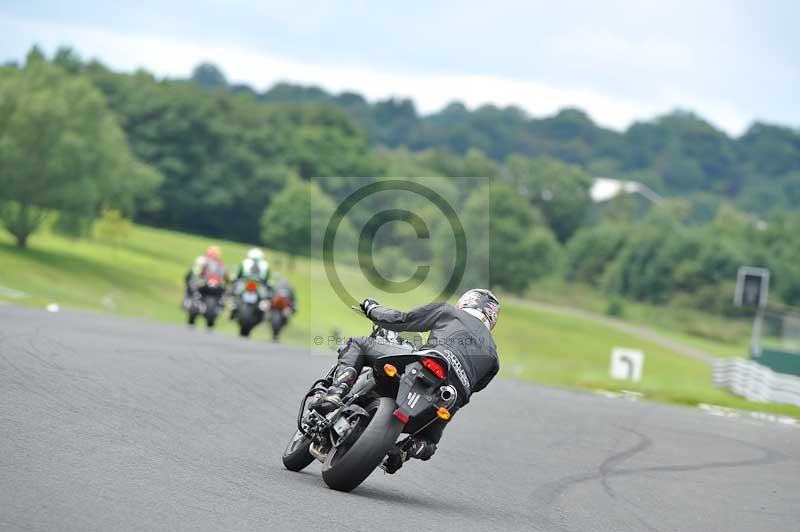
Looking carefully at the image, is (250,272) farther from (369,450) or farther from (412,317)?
(369,450)

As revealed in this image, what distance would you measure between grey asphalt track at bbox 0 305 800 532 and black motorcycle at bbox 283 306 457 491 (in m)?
0.22

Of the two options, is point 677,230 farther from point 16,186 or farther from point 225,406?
point 225,406

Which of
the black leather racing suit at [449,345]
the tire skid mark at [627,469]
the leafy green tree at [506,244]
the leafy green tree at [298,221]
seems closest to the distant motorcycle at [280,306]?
the tire skid mark at [627,469]

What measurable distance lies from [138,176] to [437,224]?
1943cm

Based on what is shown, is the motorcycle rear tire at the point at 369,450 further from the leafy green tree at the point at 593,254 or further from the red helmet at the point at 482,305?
the leafy green tree at the point at 593,254

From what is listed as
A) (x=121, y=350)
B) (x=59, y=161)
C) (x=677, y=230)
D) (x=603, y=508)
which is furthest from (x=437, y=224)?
(x=603, y=508)

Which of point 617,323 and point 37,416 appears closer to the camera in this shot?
point 37,416

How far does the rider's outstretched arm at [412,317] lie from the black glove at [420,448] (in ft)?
2.38

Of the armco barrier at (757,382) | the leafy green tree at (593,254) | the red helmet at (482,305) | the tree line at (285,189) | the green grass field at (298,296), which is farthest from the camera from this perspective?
the leafy green tree at (593,254)

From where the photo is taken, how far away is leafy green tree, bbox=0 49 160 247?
2507 inches

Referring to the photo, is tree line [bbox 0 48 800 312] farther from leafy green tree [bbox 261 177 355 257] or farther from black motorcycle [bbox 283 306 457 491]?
black motorcycle [bbox 283 306 457 491]

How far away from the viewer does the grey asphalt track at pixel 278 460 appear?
23.2 feet

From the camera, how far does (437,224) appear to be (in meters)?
84.2

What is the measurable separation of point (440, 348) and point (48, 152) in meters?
58.6
